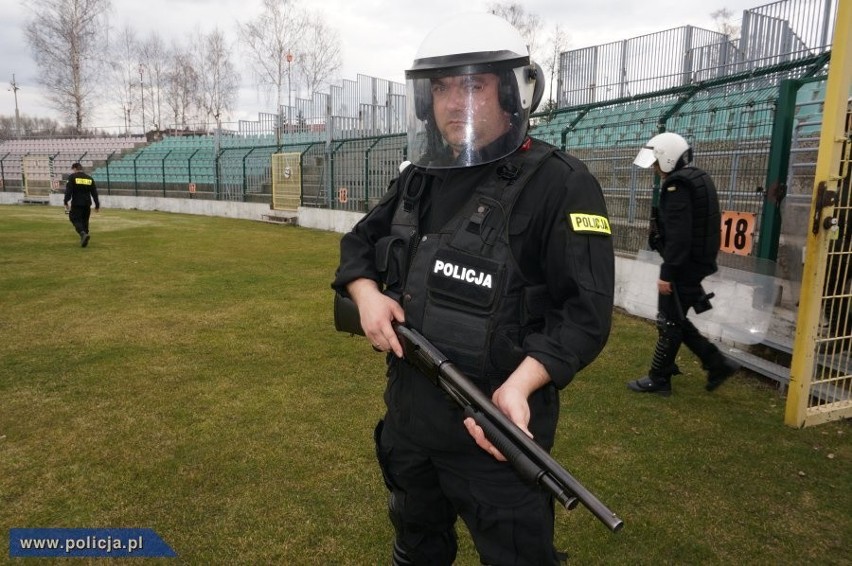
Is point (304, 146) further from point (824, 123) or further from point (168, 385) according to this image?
point (824, 123)

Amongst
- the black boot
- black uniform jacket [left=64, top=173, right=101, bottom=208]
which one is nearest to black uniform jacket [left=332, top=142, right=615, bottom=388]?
the black boot

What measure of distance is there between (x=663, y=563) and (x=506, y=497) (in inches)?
58.4

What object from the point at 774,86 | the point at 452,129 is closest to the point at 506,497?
the point at 452,129

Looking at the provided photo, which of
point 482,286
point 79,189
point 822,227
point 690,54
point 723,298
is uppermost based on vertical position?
point 690,54

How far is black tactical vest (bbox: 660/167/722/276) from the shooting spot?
13.5ft

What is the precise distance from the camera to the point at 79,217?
1186 centimetres

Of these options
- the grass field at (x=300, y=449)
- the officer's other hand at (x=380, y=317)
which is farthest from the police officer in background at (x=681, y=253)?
the officer's other hand at (x=380, y=317)

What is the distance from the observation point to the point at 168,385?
4.44 meters

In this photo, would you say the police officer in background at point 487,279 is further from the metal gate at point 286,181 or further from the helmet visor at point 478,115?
the metal gate at point 286,181

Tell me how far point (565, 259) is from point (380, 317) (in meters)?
0.59

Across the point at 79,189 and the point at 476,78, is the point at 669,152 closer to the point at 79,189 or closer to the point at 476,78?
the point at 476,78

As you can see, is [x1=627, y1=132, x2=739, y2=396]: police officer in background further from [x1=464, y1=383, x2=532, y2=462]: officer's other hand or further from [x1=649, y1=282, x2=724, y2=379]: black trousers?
[x1=464, y1=383, x2=532, y2=462]: officer's other hand

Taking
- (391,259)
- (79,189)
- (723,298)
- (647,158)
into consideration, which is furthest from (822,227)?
(79,189)

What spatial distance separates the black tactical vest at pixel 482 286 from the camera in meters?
1.48
